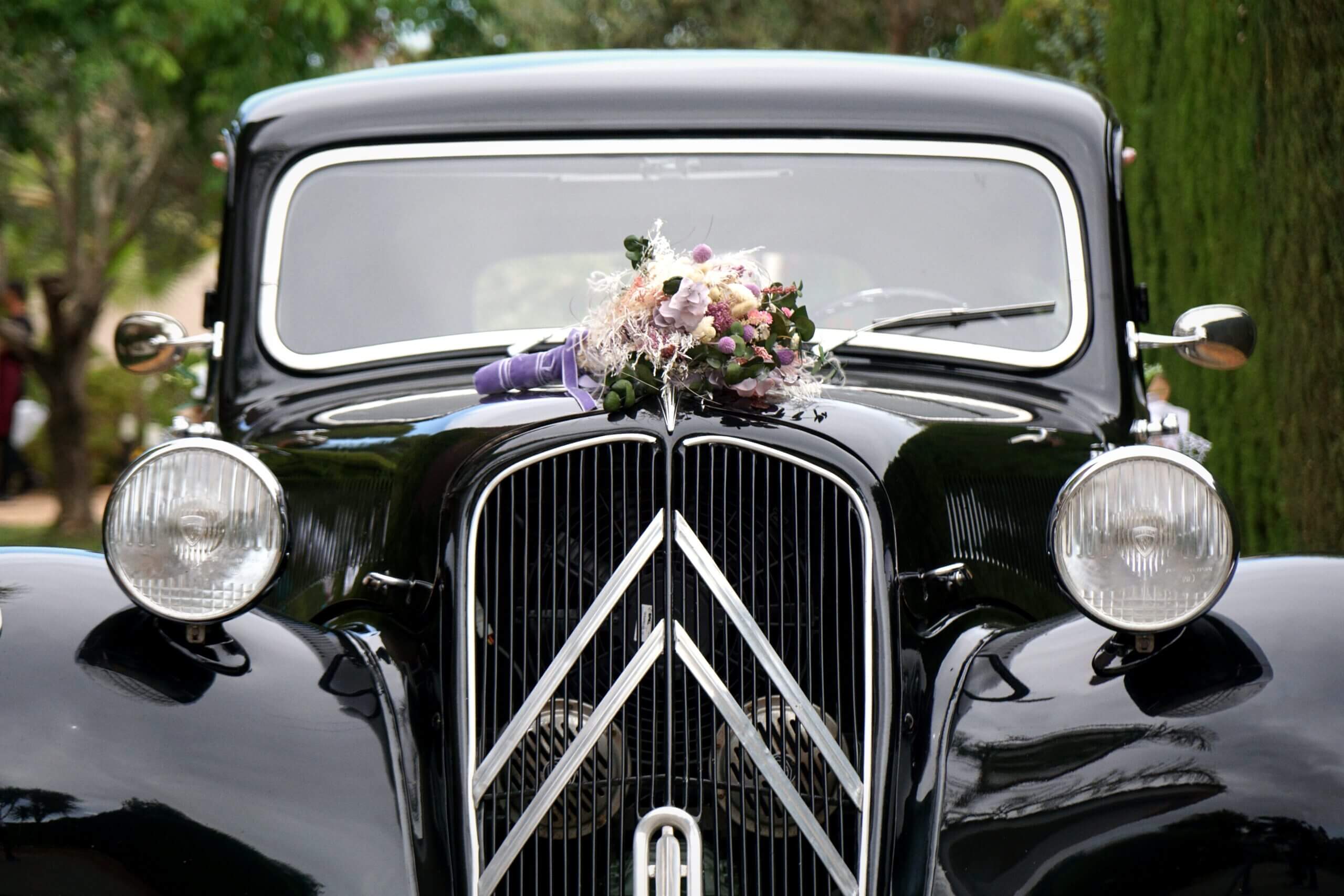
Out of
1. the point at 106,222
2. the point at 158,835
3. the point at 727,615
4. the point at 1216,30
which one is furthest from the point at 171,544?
the point at 106,222

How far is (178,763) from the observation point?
83.0 inches

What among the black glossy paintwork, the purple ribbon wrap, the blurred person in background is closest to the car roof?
the black glossy paintwork

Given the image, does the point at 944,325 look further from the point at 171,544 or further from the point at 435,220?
the point at 171,544

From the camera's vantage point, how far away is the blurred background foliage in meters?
5.51

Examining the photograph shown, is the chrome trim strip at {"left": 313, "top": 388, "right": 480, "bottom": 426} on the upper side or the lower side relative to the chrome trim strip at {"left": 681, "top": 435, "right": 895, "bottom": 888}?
upper

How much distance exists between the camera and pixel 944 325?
3098 millimetres

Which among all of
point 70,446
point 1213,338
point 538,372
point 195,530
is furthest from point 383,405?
point 70,446

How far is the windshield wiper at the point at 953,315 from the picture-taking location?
308 cm

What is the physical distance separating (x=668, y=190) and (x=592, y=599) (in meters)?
1.28

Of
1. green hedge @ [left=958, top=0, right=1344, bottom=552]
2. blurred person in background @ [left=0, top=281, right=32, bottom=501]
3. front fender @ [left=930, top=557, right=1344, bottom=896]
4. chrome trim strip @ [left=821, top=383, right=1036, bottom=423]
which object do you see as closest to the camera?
front fender @ [left=930, top=557, right=1344, bottom=896]

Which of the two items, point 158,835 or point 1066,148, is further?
point 1066,148

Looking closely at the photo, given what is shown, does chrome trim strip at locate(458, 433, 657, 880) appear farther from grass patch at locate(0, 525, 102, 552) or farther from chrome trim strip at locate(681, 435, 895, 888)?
grass patch at locate(0, 525, 102, 552)

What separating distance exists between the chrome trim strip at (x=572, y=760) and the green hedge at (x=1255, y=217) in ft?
13.5

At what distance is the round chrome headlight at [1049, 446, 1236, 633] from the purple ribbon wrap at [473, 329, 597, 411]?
81cm
